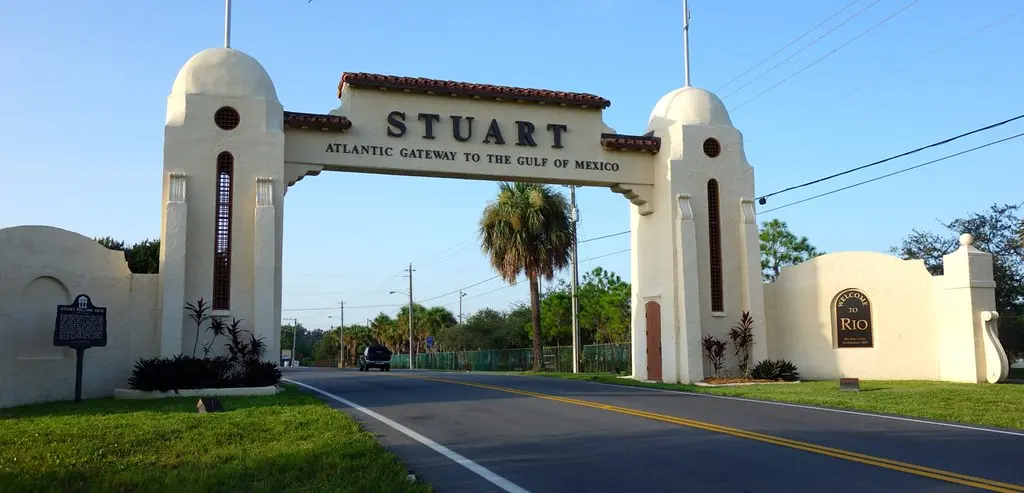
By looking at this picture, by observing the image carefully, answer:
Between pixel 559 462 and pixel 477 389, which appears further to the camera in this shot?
pixel 477 389

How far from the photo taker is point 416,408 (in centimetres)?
1582

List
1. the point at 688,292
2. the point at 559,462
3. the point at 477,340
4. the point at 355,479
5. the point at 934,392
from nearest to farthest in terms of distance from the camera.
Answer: the point at 355,479, the point at 559,462, the point at 934,392, the point at 688,292, the point at 477,340

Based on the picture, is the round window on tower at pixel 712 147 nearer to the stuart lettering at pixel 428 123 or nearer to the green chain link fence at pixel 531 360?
the stuart lettering at pixel 428 123

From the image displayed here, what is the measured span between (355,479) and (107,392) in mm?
14840

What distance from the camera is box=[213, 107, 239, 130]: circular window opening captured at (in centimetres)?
2238

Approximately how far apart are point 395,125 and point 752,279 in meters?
11.7

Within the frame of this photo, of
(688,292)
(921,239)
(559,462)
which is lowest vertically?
(559,462)

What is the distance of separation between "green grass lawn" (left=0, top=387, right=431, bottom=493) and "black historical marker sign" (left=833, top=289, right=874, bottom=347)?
Result: 16.2 metres

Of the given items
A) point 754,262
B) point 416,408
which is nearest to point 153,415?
point 416,408

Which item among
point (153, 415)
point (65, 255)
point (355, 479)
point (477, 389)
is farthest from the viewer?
point (477, 389)

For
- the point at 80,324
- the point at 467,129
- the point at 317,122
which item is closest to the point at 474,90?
the point at 467,129

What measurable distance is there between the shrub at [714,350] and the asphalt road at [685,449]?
9.39 meters

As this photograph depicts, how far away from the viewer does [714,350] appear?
82.8ft

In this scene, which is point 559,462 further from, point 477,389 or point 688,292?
point 688,292
